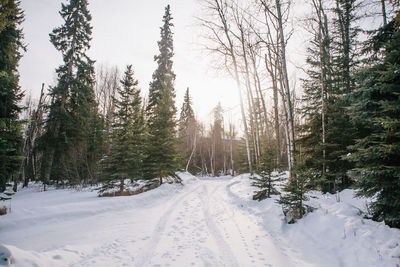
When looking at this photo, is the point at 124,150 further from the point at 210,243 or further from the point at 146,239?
the point at 210,243

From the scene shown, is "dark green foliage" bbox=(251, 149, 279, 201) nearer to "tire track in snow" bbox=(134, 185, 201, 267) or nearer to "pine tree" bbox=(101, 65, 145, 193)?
"tire track in snow" bbox=(134, 185, 201, 267)

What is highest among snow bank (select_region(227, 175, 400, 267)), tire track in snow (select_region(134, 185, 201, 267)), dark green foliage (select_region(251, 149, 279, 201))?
dark green foliage (select_region(251, 149, 279, 201))

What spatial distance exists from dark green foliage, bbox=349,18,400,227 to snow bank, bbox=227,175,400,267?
0.45m

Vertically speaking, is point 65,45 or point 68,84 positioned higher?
point 65,45

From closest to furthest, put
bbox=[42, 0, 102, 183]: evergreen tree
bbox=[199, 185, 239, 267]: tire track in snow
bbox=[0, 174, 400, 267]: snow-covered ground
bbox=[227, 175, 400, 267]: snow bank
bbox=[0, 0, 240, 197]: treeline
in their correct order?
1. bbox=[227, 175, 400, 267]: snow bank
2. bbox=[0, 174, 400, 267]: snow-covered ground
3. bbox=[199, 185, 239, 267]: tire track in snow
4. bbox=[0, 0, 240, 197]: treeline
5. bbox=[42, 0, 102, 183]: evergreen tree

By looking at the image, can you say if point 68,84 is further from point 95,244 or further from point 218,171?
point 218,171

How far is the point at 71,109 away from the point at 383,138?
22002 mm

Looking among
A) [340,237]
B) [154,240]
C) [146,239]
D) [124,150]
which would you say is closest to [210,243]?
[154,240]

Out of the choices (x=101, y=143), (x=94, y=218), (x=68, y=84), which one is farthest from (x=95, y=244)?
(x=68, y=84)

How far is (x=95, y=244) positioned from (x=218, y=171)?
118 ft

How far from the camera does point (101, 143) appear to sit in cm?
1830

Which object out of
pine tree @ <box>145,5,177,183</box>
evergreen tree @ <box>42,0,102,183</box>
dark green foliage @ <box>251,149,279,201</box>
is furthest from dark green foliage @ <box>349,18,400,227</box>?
evergreen tree @ <box>42,0,102,183</box>

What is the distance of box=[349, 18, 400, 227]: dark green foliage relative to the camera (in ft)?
11.7

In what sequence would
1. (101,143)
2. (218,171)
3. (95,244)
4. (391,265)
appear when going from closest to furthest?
(391,265)
(95,244)
(101,143)
(218,171)
